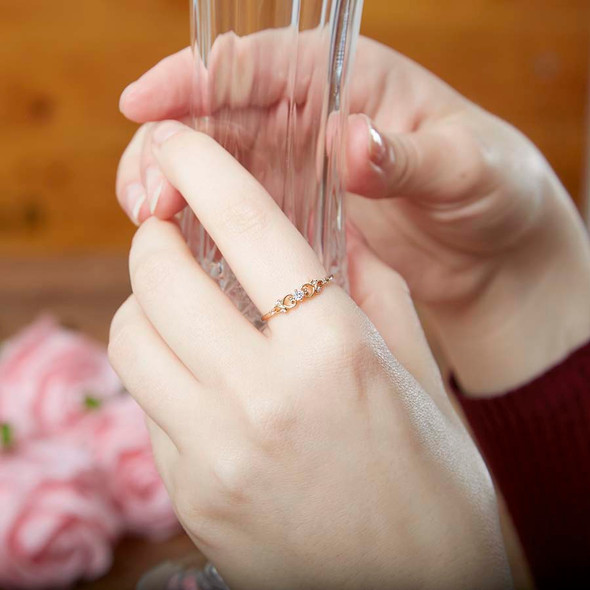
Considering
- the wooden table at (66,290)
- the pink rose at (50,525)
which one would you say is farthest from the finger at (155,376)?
the wooden table at (66,290)

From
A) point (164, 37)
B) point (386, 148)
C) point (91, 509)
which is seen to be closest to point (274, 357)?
point (386, 148)

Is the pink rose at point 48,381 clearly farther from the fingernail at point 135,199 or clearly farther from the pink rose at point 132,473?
the fingernail at point 135,199

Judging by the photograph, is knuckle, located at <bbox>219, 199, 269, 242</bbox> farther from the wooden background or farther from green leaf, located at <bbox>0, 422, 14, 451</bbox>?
the wooden background

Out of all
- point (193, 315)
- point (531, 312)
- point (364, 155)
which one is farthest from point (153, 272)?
point (531, 312)

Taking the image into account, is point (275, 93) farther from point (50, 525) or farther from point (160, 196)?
point (50, 525)

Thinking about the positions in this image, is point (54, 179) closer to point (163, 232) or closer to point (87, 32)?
point (87, 32)
